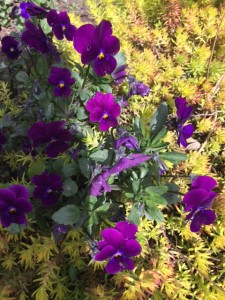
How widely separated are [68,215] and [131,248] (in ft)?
1.37

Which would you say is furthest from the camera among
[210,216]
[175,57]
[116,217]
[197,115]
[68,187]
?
[175,57]

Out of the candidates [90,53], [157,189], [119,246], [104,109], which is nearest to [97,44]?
[90,53]

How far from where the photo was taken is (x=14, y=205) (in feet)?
5.84

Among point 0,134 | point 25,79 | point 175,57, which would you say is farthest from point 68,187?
point 175,57

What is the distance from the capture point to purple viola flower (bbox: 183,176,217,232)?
1.69 metres

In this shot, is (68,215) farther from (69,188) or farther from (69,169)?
(69,169)

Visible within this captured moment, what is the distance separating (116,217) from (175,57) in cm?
167

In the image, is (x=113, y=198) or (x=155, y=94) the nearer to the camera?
(x=113, y=198)

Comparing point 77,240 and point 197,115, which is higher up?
point 197,115

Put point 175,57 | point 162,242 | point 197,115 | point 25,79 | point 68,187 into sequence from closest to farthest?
point 68,187
point 162,242
point 25,79
point 197,115
point 175,57

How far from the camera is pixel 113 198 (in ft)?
7.87

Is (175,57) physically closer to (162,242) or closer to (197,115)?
(197,115)

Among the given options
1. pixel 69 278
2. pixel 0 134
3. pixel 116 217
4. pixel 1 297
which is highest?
pixel 0 134

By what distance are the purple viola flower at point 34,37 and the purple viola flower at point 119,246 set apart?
127 centimetres
